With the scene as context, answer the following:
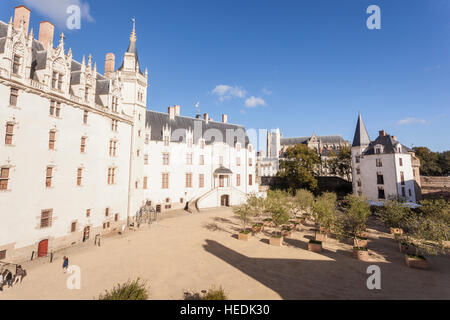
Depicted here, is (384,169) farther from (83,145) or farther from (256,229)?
(83,145)

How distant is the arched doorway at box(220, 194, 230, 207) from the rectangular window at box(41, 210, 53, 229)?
27739 millimetres

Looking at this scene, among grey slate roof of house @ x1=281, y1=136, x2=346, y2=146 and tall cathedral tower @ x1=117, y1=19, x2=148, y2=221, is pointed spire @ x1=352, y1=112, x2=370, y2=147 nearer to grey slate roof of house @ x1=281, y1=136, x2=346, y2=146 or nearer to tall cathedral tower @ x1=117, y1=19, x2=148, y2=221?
tall cathedral tower @ x1=117, y1=19, x2=148, y2=221

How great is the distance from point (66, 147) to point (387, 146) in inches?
1969

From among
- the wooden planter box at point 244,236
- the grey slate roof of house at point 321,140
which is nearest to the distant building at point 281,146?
the grey slate roof of house at point 321,140

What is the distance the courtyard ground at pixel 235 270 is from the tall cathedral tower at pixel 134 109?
705cm

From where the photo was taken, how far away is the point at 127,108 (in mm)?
27938

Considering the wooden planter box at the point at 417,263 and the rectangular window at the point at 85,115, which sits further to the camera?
the rectangular window at the point at 85,115

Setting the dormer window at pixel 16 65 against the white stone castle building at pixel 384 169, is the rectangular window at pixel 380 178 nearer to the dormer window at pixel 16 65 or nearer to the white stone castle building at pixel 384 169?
the white stone castle building at pixel 384 169

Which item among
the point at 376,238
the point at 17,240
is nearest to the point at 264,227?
the point at 376,238

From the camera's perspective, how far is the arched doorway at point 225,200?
41.3 m

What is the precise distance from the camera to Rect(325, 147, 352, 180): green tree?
2242 inches

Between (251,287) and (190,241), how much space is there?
977cm

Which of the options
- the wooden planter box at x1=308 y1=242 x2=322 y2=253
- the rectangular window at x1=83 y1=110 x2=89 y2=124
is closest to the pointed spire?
the wooden planter box at x1=308 y1=242 x2=322 y2=253
